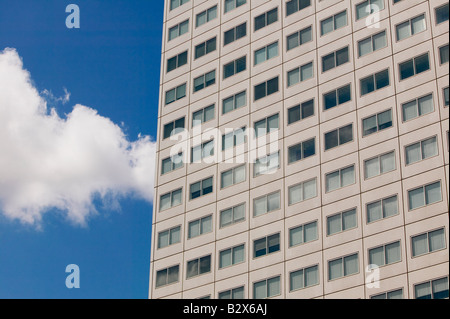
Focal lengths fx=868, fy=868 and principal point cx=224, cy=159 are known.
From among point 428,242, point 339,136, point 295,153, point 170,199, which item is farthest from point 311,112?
point 428,242

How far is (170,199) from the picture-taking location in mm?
83500

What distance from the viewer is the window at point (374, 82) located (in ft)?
236

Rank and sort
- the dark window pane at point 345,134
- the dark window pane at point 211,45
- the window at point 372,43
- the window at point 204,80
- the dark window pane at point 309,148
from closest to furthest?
the dark window pane at point 345,134 < the window at point 372,43 < the dark window pane at point 309,148 < the window at point 204,80 < the dark window pane at point 211,45

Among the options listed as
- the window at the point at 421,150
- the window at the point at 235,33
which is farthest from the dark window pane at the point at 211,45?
the window at the point at 421,150

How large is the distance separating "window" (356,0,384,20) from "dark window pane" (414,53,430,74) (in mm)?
7030

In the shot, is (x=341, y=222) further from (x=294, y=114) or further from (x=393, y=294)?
(x=294, y=114)

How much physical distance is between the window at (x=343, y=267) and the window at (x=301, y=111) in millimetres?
14193

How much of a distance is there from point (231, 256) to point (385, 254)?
49.6 ft

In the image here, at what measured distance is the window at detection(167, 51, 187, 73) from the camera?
89562 mm

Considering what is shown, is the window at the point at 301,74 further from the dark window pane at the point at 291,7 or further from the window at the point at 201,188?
the window at the point at 201,188

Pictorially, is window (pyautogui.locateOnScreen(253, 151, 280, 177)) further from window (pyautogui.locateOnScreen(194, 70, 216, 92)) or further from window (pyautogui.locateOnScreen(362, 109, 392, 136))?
window (pyautogui.locateOnScreen(194, 70, 216, 92))

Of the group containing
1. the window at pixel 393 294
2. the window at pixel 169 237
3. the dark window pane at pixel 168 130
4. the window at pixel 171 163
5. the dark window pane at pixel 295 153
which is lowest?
the window at pixel 393 294
